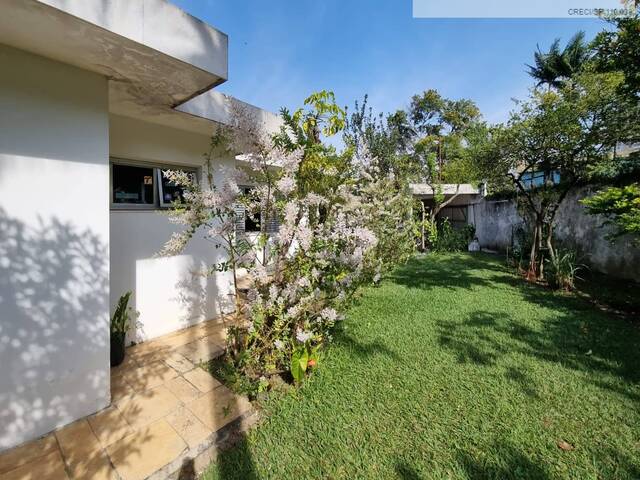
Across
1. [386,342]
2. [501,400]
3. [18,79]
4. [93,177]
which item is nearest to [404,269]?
[386,342]

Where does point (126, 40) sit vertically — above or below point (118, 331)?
above

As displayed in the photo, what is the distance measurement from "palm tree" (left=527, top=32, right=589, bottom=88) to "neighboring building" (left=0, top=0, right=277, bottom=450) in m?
25.8

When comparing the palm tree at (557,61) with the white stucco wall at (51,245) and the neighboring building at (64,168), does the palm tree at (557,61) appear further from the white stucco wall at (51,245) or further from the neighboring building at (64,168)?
the white stucco wall at (51,245)

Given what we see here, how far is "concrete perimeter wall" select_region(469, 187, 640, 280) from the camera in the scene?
7.40 m

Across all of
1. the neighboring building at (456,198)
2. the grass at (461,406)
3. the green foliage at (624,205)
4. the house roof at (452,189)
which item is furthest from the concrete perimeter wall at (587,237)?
the grass at (461,406)

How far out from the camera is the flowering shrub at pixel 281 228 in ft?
9.75

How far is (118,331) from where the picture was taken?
3777mm

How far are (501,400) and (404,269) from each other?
6.91 metres

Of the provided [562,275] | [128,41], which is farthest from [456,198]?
[128,41]

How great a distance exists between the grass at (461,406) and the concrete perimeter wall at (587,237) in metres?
3.58

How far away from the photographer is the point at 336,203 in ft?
11.9

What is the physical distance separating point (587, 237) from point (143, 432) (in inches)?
464

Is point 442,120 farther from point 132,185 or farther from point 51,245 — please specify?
point 51,245

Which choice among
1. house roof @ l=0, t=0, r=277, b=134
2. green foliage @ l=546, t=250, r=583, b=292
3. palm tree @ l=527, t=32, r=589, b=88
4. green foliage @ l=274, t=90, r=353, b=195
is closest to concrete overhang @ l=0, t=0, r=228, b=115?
A: house roof @ l=0, t=0, r=277, b=134
